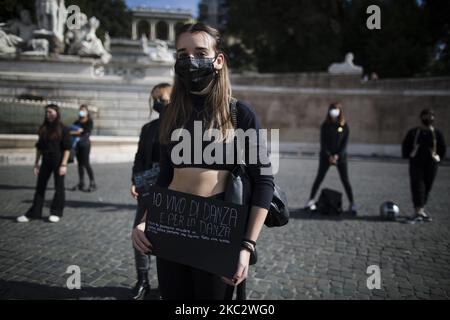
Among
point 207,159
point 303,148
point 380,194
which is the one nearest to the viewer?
point 207,159

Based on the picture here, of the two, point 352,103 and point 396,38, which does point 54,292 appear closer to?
point 352,103

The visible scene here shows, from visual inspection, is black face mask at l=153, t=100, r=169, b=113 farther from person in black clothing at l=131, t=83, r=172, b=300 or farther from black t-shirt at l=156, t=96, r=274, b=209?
black t-shirt at l=156, t=96, r=274, b=209

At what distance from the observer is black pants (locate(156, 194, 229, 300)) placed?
5.98ft

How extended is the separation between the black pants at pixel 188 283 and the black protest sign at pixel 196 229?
9cm

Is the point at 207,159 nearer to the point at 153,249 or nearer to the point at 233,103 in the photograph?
the point at 233,103

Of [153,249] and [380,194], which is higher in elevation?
[153,249]

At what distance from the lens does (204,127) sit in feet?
6.17

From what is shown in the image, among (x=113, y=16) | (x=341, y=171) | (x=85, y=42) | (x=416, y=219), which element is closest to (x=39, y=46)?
(x=85, y=42)

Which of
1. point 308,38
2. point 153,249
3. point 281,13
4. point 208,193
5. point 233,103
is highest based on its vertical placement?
point 281,13

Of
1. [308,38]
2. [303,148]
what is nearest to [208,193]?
[303,148]

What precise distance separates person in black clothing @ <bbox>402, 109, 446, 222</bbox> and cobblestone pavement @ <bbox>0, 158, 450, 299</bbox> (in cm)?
43

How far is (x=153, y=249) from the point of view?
1.87 meters

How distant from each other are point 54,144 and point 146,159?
2.83m

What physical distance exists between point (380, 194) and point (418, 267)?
14.8ft
